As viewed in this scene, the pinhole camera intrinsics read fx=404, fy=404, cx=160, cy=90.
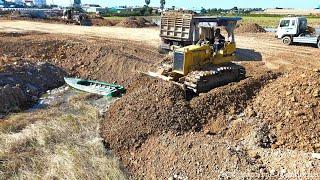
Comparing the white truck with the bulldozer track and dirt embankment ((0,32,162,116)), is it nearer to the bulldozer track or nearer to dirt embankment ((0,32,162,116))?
dirt embankment ((0,32,162,116))

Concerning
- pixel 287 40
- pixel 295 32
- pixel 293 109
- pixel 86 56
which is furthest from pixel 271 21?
pixel 293 109

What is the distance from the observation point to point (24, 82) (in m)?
17.6

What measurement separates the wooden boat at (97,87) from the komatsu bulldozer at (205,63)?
2032mm

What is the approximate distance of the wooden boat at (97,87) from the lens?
16516 mm

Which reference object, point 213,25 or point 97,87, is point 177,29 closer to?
point 213,25

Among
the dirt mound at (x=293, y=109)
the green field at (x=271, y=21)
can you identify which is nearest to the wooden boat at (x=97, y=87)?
the dirt mound at (x=293, y=109)

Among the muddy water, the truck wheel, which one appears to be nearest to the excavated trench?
the muddy water

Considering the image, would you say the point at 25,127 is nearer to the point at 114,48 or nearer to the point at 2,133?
the point at 2,133

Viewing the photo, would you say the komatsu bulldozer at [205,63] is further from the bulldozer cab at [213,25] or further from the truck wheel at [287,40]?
the truck wheel at [287,40]

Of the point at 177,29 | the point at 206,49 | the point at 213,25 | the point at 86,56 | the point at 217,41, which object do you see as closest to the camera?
the point at 206,49

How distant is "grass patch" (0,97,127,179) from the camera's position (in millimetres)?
9625

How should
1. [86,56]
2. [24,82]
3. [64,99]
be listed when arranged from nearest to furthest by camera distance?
[64,99], [24,82], [86,56]

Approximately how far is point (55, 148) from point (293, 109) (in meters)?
6.88

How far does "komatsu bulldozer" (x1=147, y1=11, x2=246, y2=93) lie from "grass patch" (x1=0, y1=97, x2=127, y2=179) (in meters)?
3.20
